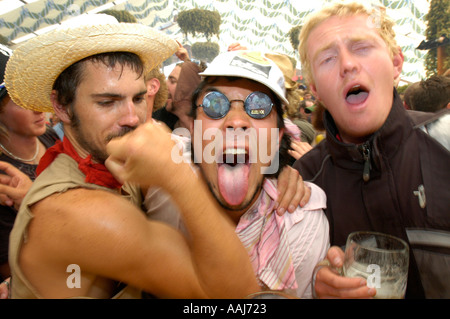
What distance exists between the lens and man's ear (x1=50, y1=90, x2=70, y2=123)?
1562 mm

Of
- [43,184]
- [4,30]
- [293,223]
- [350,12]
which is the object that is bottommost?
[293,223]

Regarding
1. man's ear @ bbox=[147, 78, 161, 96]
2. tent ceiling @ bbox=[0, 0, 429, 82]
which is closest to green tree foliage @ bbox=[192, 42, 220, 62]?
tent ceiling @ bbox=[0, 0, 429, 82]

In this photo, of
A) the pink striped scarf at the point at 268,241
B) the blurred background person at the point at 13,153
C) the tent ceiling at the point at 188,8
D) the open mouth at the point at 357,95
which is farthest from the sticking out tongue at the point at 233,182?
the tent ceiling at the point at 188,8

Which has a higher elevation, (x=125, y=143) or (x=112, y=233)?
(x=125, y=143)

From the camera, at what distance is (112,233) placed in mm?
1123

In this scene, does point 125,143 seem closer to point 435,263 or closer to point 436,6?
point 435,263

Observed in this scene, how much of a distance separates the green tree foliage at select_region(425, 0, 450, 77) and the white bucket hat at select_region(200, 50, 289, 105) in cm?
1726

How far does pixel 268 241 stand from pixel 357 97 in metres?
1.01

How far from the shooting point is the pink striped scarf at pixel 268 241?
1.49 metres

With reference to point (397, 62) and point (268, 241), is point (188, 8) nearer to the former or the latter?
point (397, 62)

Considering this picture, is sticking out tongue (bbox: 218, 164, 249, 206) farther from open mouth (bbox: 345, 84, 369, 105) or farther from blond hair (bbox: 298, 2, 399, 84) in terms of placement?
blond hair (bbox: 298, 2, 399, 84)

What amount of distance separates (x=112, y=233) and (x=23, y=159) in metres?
1.99

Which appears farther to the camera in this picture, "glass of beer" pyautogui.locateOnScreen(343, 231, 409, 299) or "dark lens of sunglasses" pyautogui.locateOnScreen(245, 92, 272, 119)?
"dark lens of sunglasses" pyautogui.locateOnScreen(245, 92, 272, 119)

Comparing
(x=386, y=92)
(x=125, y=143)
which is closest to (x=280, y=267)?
(x=125, y=143)
